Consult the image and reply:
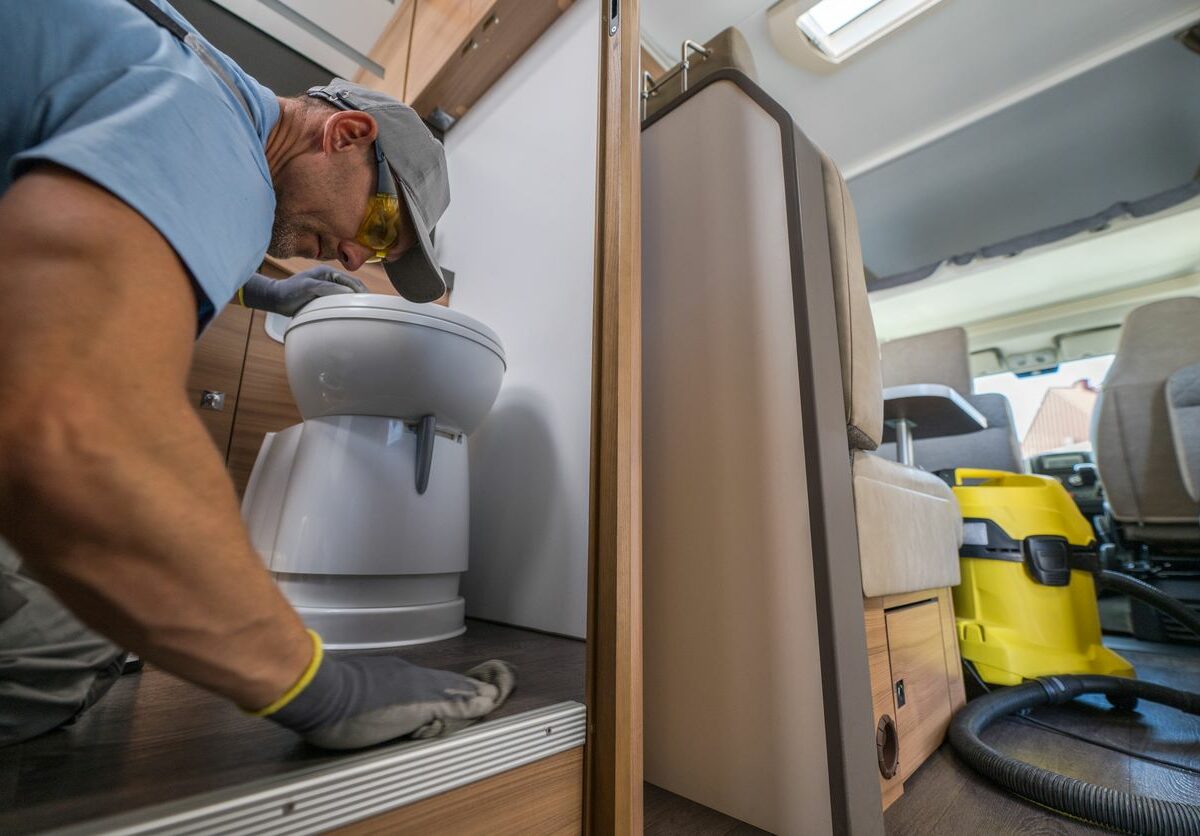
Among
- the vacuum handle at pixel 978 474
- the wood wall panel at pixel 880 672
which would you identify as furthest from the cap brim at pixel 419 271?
the vacuum handle at pixel 978 474

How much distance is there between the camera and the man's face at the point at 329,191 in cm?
61

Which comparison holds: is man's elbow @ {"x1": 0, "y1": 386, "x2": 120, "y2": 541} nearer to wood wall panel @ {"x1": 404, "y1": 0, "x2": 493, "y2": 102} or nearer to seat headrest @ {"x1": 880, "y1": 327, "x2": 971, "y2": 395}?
wood wall panel @ {"x1": 404, "y1": 0, "x2": 493, "y2": 102}

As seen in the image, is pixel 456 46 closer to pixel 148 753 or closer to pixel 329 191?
pixel 329 191

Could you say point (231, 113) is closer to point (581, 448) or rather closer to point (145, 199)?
point (145, 199)

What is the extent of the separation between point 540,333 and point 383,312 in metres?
0.33

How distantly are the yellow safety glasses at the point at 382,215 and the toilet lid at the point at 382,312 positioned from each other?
83 millimetres

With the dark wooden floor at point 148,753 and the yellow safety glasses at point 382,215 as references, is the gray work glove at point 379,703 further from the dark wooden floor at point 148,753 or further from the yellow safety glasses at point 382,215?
the yellow safety glasses at point 382,215

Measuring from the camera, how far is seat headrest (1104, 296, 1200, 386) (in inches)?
79.5

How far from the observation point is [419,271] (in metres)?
0.81

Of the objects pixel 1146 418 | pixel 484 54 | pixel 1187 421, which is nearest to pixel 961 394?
pixel 1146 418

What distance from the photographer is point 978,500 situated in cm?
124

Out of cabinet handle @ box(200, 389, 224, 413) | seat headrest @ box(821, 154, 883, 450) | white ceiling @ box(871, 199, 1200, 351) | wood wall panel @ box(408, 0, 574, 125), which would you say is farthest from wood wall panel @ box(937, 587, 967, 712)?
white ceiling @ box(871, 199, 1200, 351)

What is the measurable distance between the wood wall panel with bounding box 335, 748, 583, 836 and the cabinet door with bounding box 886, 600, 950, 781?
503 millimetres

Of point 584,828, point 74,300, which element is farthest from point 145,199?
point 584,828
